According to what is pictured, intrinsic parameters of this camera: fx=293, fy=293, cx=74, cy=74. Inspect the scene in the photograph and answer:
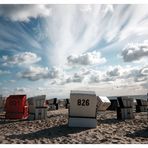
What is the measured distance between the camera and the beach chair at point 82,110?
554 inches

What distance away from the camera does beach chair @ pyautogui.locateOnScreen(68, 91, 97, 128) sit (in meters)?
14.1

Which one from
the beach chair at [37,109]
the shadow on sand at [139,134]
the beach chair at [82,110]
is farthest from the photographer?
the beach chair at [37,109]

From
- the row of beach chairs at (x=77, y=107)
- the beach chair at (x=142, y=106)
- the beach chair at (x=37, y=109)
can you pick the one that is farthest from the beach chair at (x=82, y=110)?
the beach chair at (x=142, y=106)

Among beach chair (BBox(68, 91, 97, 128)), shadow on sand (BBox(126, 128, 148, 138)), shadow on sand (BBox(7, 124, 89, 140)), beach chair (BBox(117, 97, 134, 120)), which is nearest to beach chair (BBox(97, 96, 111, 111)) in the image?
beach chair (BBox(117, 97, 134, 120))

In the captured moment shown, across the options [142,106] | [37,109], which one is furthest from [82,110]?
[142,106]

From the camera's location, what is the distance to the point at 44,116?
62.2 feet

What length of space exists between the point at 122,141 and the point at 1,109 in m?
18.1

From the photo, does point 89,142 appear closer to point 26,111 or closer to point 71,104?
point 71,104

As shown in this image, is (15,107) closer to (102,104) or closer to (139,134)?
(102,104)

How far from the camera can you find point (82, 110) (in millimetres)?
14086

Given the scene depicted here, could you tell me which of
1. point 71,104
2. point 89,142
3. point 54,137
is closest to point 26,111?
point 71,104

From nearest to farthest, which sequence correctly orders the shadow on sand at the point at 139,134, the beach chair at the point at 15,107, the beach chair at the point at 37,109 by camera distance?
the shadow on sand at the point at 139,134, the beach chair at the point at 37,109, the beach chair at the point at 15,107

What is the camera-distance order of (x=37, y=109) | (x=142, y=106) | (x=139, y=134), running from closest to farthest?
(x=139, y=134) < (x=37, y=109) < (x=142, y=106)

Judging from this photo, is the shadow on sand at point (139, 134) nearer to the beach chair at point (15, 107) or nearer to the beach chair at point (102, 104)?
the beach chair at point (15, 107)
